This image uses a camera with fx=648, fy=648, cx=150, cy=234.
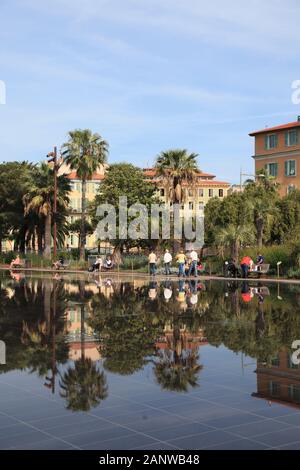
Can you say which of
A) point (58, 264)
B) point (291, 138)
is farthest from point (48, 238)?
point (291, 138)

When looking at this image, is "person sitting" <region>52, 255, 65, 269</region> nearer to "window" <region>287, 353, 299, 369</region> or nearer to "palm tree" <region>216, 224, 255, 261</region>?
"palm tree" <region>216, 224, 255, 261</region>

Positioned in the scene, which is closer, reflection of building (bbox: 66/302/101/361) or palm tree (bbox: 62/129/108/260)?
reflection of building (bbox: 66/302/101/361)

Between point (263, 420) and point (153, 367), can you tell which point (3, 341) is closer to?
point (153, 367)

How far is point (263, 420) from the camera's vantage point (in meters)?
6.71

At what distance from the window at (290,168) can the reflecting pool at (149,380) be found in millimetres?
60273

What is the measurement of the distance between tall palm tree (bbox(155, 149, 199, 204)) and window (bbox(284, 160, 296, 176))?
1146 inches

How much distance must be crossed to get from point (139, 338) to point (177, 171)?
36.5 meters

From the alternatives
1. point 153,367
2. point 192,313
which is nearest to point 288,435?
point 153,367

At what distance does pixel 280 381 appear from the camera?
28.3 feet

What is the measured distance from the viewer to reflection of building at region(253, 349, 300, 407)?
7766 millimetres

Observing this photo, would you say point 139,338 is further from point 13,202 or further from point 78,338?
point 13,202

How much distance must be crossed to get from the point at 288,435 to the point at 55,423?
7.64 feet

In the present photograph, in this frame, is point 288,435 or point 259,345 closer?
point 288,435

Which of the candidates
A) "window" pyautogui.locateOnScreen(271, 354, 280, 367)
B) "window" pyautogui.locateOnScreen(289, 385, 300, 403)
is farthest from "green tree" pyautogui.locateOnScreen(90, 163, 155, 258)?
"window" pyautogui.locateOnScreen(289, 385, 300, 403)
